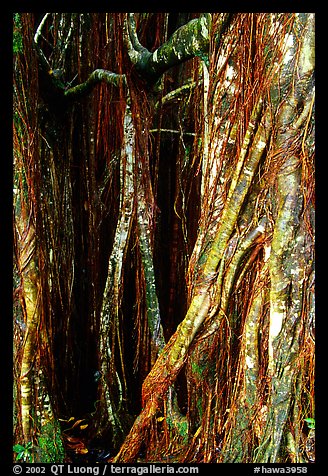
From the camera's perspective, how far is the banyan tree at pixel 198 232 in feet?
6.45

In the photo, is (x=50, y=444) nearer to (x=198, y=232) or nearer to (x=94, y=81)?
(x=198, y=232)

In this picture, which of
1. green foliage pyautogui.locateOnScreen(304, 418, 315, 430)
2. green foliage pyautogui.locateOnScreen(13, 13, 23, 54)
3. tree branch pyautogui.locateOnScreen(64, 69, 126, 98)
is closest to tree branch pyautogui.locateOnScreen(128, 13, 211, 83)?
tree branch pyautogui.locateOnScreen(64, 69, 126, 98)

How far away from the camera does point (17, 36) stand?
88.4 inches

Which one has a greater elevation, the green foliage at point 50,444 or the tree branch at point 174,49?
the tree branch at point 174,49

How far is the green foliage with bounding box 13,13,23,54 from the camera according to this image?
7.36 feet

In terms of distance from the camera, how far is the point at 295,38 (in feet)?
6.25

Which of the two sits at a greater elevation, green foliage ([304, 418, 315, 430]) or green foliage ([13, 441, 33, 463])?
green foliage ([304, 418, 315, 430])

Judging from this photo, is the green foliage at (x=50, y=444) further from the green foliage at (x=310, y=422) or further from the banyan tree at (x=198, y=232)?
the green foliage at (x=310, y=422)

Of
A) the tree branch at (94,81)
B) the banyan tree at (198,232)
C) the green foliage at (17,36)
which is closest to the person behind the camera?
the banyan tree at (198,232)

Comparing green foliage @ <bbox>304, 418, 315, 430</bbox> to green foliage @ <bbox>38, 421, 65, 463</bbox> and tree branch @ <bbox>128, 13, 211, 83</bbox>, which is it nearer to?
green foliage @ <bbox>38, 421, 65, 463</bbox>

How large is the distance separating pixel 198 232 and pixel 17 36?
120 cm

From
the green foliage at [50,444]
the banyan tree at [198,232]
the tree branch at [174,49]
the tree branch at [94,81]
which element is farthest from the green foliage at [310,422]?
the tree branch at [94,81]

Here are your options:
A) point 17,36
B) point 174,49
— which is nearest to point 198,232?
point 174,49

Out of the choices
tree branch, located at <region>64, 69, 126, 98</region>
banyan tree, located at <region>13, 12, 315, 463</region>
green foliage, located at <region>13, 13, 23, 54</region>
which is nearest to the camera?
banyan tree, located at <region>13, 12, 315, 463</region>
